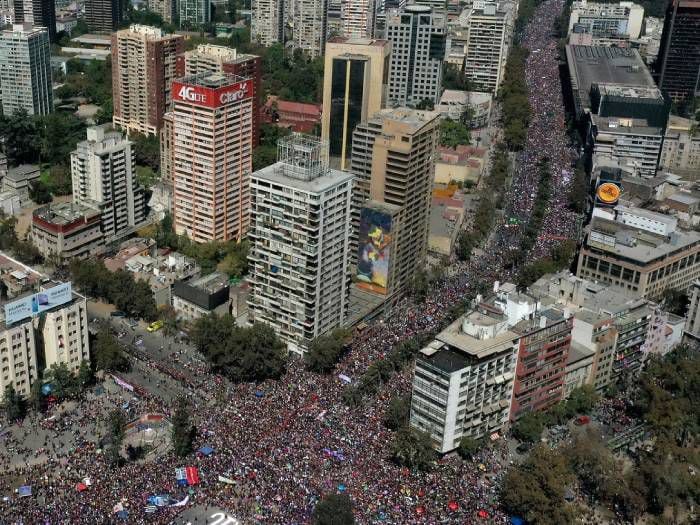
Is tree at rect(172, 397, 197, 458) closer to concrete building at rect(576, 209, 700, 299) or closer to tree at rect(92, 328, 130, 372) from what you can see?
tree at rect(92, 328, 130, 372)

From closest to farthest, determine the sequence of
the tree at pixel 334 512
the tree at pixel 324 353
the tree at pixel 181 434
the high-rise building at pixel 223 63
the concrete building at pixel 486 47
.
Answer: the tree at pixel 334 512
the tree at pixel 181 434
the tree at pixel 324 353
the high-rise building at pixel 223 63
the concrete building at pixel 486 47

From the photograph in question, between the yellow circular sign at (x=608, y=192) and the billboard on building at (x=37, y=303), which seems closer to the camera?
the billboard on building at (x=37, y=303)

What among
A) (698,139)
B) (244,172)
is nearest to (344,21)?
(698,139)

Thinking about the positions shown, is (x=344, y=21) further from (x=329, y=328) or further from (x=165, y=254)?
(x=329, y=328)

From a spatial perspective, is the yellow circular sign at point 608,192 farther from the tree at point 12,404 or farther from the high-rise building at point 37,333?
the tree at point 12,404

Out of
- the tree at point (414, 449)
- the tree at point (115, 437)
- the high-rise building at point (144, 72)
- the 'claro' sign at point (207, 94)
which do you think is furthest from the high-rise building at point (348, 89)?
the tree at point (115, 437)

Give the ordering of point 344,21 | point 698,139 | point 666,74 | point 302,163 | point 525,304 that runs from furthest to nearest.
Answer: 1. point 344,21
2. point 666,74
3. point 698,139
4. point 302,163
5. point 525,304
